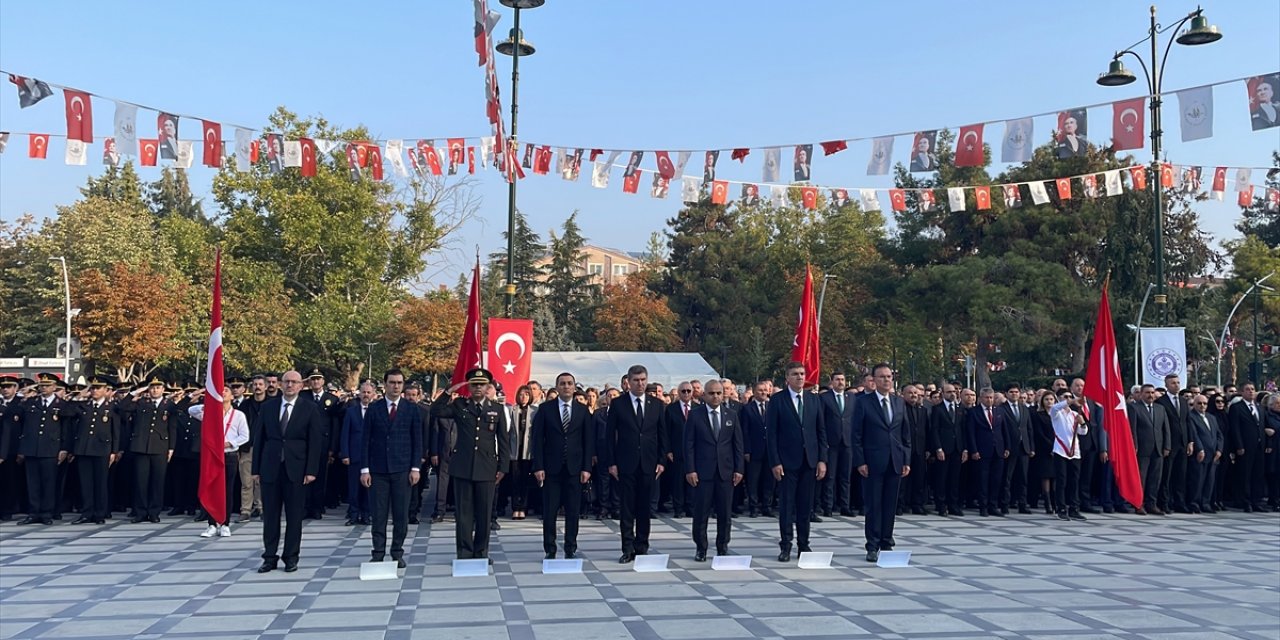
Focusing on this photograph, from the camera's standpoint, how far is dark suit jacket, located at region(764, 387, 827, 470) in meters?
9.84

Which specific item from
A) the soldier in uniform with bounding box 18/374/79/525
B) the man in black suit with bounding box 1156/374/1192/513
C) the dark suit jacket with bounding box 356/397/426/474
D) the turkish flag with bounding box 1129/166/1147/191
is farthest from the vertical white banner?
the soldier in uniform with bounding box 18/374/79/525

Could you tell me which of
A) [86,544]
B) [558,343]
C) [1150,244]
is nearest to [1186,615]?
[86,544]

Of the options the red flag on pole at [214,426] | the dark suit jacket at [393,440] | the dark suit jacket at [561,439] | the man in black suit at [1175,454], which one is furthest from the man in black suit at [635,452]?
the man in black suit at [1175,454]

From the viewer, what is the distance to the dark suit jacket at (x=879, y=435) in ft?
33.0

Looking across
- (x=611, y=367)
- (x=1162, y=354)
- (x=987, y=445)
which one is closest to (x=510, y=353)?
(x=987, y=445)

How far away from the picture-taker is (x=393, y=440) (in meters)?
9.31

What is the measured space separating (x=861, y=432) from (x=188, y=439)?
9.04 m

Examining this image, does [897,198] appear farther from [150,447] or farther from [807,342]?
[150,447]

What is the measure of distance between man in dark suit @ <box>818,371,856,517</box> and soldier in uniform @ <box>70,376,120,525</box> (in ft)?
30.3

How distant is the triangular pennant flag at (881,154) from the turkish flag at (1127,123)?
12.0ft

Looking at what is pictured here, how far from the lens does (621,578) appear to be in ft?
29.0

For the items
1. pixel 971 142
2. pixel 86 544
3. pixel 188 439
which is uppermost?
pixel 971 142

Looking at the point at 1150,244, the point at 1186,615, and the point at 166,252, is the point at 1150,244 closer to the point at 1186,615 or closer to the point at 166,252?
the point at 1186,615

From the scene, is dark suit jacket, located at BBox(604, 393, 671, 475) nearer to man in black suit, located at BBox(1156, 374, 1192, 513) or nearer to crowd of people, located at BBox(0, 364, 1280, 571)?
crowd of people, located at BBox(0, 364, 1280, 571)
